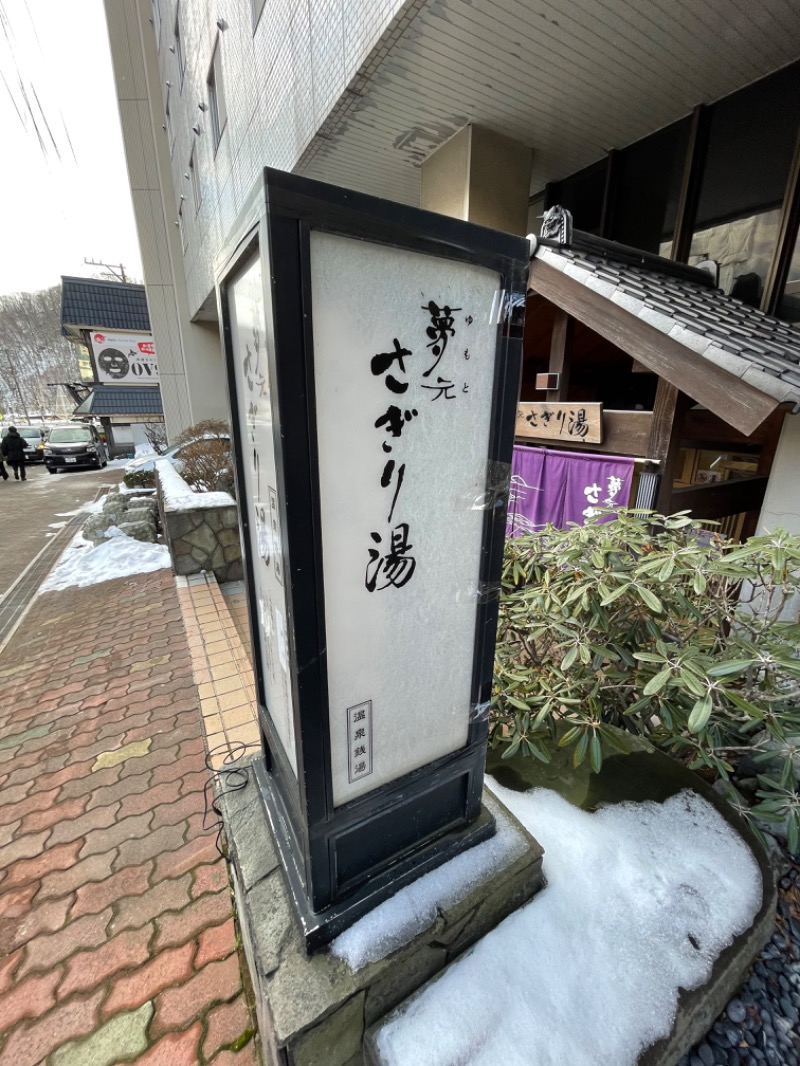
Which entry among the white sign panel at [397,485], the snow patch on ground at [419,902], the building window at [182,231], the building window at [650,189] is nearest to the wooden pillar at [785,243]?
the building window at [650,189]

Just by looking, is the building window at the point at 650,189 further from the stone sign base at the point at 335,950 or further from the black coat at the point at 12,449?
the black coat at the point at 12,449

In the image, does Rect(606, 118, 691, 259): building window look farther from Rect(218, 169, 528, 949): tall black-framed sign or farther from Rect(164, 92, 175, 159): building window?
Rect(164, 92, 175, 159): building window

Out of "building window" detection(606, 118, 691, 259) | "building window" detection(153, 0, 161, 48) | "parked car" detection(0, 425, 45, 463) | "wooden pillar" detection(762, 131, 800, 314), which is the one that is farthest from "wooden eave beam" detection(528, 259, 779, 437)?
"parked car" detection(0, 425, 45, 463)

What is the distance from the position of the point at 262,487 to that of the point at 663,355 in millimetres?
3294

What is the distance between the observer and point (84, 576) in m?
7.48

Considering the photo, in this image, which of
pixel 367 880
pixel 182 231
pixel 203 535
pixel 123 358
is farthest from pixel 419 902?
pixel 123 358

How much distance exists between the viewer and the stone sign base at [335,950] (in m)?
1.46

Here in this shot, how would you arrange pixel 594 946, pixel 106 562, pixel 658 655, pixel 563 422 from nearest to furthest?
pixel 594 946 → pixel 658 655 → pixel 563 422 → pixel 106 562

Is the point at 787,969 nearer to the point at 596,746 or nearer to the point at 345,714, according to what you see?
the point at 596,746

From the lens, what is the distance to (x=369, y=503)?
136 cm

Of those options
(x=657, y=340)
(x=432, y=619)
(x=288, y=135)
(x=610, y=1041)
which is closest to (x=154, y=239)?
(x=288, y=135)

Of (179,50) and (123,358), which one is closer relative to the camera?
(179,50)

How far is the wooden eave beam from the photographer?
115 inches

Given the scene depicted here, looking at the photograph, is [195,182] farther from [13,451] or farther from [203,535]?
[13,451]
